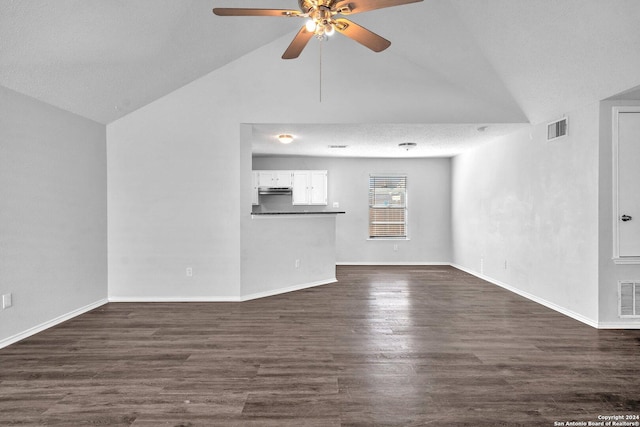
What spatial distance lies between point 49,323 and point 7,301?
589mm

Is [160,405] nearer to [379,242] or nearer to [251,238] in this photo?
[251,238]

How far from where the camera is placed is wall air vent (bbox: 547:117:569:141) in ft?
13.8

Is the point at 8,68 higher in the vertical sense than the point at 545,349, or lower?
higher

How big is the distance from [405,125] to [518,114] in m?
1.48

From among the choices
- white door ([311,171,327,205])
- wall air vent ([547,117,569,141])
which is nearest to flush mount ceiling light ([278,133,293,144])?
white door ([311,171,327,205])

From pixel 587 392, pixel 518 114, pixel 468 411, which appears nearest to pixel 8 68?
pixel 468 411

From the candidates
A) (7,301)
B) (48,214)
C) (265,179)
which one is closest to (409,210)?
(265,179)

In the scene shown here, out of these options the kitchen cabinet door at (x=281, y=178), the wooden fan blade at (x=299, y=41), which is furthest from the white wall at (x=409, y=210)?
the wooden fan blade at (x=299, y=41)

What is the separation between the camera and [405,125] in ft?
16.3

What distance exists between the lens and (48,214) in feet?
12.3

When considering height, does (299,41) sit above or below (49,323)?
above

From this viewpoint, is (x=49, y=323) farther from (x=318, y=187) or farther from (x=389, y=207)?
(x=389, y=207)

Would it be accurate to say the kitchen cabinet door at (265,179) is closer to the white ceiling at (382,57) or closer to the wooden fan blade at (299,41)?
the white ceiling at (382,57)

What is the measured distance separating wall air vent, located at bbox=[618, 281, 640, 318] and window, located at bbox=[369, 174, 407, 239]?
4709 millimetres
